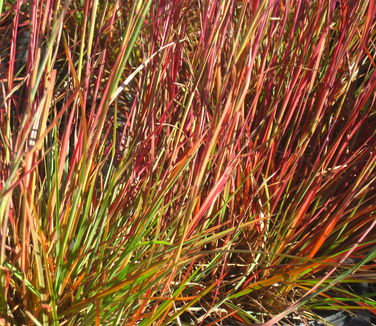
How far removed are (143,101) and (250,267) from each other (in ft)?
1.22

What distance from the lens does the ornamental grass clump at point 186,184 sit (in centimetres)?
85

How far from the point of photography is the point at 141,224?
3.04 ft

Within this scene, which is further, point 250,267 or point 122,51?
point 250,267

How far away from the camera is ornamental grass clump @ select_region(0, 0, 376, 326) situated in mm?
853

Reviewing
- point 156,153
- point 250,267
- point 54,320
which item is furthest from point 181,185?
point 54,320

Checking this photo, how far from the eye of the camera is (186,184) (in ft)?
3.41

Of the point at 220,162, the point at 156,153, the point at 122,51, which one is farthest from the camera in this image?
the point at 156,153

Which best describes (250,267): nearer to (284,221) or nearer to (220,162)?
(284,221)

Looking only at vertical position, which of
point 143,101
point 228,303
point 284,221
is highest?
point 143,101

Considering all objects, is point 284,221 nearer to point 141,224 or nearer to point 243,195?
point 243,195

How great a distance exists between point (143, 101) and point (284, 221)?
37cm

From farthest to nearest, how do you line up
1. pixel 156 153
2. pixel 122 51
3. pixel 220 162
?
pixel 156 153 → pixel 220 162 → pixel 122 51

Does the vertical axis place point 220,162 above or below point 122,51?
below

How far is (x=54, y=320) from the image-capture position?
85 cm
